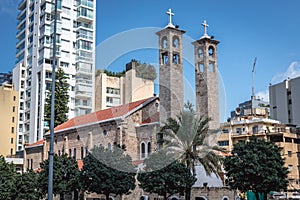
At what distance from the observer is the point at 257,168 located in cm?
3133

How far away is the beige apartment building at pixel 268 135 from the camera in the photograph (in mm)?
58053

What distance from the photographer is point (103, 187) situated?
32.2 m

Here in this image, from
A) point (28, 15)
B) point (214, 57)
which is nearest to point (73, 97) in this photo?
point (28, 15)

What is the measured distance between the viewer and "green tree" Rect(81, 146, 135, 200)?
3241cm

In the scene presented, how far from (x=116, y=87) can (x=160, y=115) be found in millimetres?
33485

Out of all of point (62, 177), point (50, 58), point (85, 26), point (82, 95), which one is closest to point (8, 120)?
point (50, 58)

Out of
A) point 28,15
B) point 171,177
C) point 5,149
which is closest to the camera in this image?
point 171,177

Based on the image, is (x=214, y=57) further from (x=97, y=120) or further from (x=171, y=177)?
(x=171, y=177)

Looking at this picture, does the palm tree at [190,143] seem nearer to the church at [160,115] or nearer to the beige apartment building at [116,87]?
the church at [160,115]

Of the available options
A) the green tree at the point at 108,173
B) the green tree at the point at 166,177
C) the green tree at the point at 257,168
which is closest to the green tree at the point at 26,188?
the green tree at the point at 108,173

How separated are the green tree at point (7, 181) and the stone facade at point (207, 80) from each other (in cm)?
1964

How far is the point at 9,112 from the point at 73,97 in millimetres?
11346

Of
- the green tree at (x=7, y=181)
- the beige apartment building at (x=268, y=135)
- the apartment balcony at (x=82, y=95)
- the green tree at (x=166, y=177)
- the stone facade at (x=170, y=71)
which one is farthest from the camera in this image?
the apartment balcony at (x=82, y=95)

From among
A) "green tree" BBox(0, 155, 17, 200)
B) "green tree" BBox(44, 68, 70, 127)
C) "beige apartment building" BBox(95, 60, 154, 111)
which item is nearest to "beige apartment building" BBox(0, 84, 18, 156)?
"green tree" BBox(44, 68, 70, 127)
